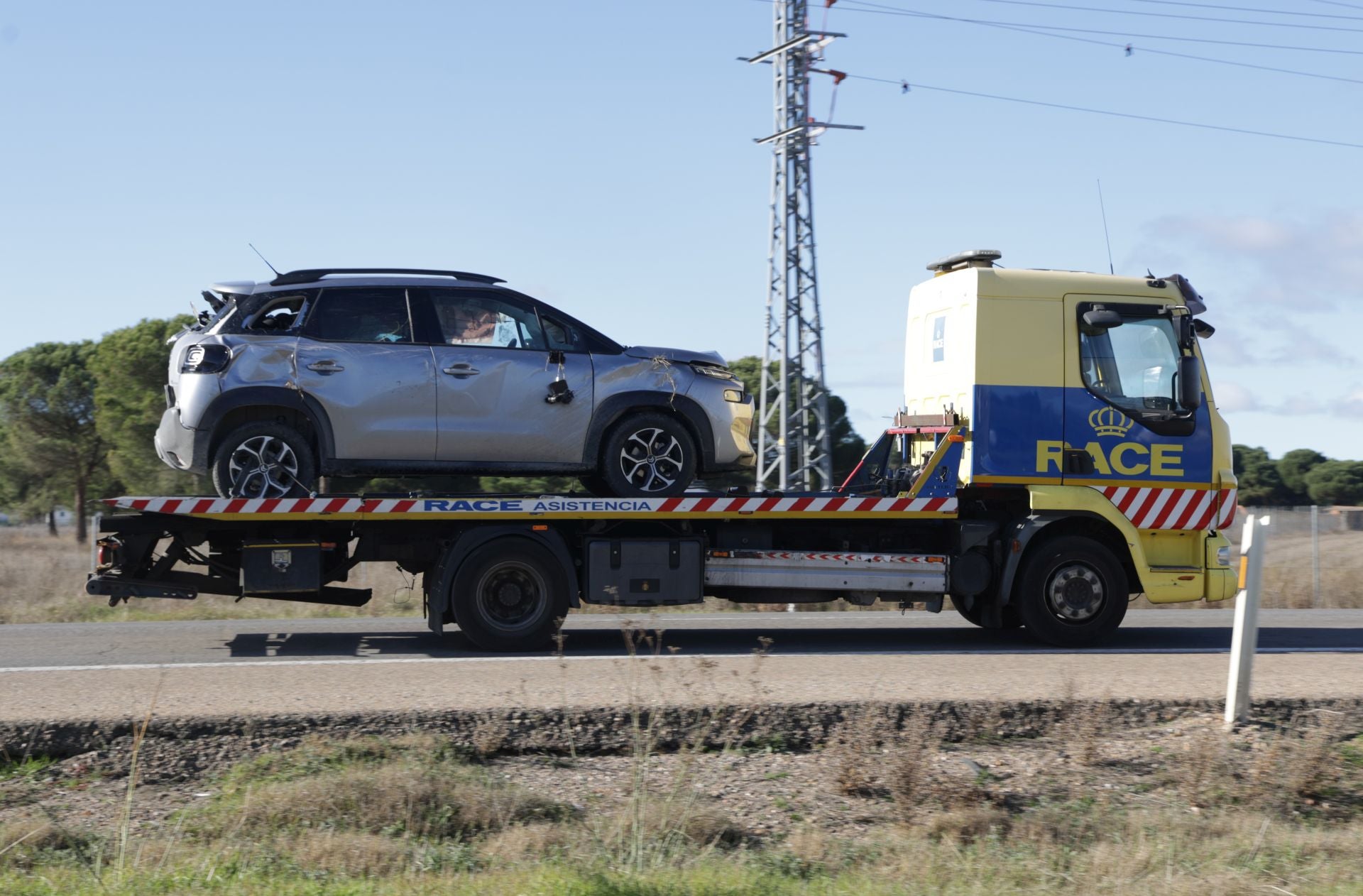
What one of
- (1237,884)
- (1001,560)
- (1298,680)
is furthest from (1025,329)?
(1237,884)

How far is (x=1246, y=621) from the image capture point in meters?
7.45

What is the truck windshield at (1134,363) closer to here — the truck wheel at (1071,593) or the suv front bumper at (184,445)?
the truck wheel at (1071,593)

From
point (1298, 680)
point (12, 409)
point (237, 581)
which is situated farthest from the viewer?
point (12, 409)

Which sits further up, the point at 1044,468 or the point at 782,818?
the point at 1044,468

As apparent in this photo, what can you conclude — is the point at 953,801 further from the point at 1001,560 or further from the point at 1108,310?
the point at 1108,310

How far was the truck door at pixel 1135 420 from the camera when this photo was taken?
1075cm

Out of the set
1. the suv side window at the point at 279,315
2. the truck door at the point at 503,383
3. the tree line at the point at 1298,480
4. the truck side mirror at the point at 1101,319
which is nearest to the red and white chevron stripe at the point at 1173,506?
the truck side mirror at the point at 1101,319

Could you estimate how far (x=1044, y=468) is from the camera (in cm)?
1071

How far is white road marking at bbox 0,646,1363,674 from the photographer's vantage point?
9.13 meters

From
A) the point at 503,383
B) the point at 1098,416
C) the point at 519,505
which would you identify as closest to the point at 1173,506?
the point at 1098,416

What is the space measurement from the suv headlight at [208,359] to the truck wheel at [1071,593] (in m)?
6.46

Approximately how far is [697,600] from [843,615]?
12.2 ft

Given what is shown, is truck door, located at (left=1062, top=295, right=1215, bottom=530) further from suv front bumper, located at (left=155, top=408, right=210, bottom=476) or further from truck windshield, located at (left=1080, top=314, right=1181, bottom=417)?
suv front bumper, located at (left=155, top=408, right=210, bottom=476)

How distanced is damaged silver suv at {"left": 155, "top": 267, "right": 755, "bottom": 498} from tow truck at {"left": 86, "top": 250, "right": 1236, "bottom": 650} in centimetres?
40
